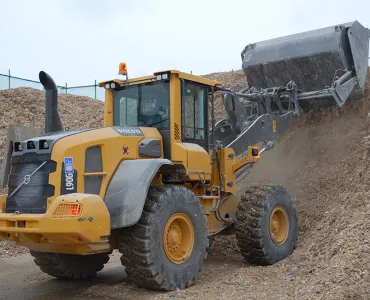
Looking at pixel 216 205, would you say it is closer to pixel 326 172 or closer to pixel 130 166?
pixel 130 166

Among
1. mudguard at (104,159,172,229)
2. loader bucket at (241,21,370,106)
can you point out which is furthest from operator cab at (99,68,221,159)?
loader bucket at (241,21,370,106)

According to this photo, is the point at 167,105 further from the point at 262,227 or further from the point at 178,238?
the point at 262,227

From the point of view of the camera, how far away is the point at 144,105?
276 inches

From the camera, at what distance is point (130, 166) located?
602cm

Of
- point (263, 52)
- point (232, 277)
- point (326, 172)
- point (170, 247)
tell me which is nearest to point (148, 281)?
point (170, 247)

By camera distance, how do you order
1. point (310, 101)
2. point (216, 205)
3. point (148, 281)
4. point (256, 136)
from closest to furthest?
point (148, 281), point (216, 205), point (256, 136), point (310, 101)

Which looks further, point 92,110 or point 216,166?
point 92,110

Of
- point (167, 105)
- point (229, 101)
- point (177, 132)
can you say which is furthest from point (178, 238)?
point (229, 101)

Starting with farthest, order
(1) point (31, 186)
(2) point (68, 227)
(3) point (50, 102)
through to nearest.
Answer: (3) point (50, 102)
(1) point (31, 186)
(2) point (68, 227)

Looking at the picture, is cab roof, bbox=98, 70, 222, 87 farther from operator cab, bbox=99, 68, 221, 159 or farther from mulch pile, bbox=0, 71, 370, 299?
mulch pile, bbox=0, 71, 370, 299

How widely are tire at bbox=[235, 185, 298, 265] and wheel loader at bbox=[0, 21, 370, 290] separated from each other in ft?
0.05

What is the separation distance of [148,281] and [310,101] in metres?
4.84

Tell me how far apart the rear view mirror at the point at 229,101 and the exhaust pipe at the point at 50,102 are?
261 centimetres

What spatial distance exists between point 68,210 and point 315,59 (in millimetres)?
5813
